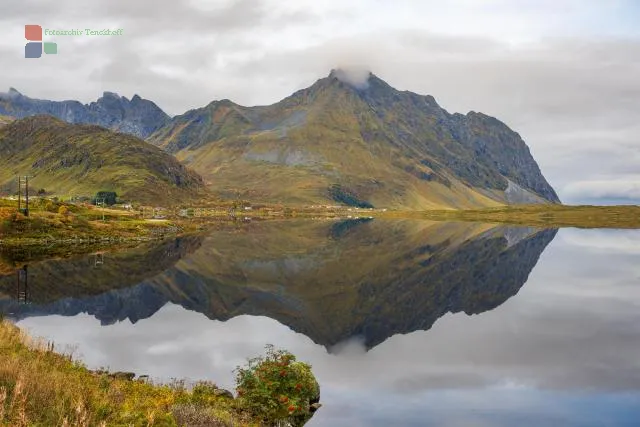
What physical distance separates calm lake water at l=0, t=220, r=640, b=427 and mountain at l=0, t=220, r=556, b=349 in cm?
36

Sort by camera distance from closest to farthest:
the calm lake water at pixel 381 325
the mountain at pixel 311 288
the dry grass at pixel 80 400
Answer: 1. the dry grass at pixel 80 400
2. the calm lake water at pixel 381 325
3. the mountain at pixel 311 288

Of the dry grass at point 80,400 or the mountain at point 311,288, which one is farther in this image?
the mountain at point 311,288

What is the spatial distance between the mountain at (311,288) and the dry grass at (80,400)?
968 inches

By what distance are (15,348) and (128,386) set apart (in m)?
5.86

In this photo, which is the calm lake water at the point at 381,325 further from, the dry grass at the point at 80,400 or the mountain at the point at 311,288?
the dry grass at the point at 80,400

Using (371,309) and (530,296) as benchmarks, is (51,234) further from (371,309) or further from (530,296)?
(530,296)

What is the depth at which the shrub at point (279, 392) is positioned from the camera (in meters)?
27.8

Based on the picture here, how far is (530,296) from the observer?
7712 cm

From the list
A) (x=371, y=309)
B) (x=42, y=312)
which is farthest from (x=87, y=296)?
(x=371, y=309)

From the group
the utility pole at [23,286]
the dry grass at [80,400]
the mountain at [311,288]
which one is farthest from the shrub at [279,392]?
the utility pole at [23,286]

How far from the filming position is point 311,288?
3248 inches

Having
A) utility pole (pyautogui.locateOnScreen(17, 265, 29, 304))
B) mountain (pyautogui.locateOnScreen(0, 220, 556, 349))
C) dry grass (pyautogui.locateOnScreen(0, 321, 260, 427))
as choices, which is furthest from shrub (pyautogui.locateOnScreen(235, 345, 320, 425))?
utility pole (pyautogui.locateOnScreen(17, 265, 29, 304))

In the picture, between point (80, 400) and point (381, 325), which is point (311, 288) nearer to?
point (381, 325)

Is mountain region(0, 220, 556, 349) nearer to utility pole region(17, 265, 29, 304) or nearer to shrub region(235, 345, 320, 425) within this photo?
utility pole region(17, 265, 29, 304)
